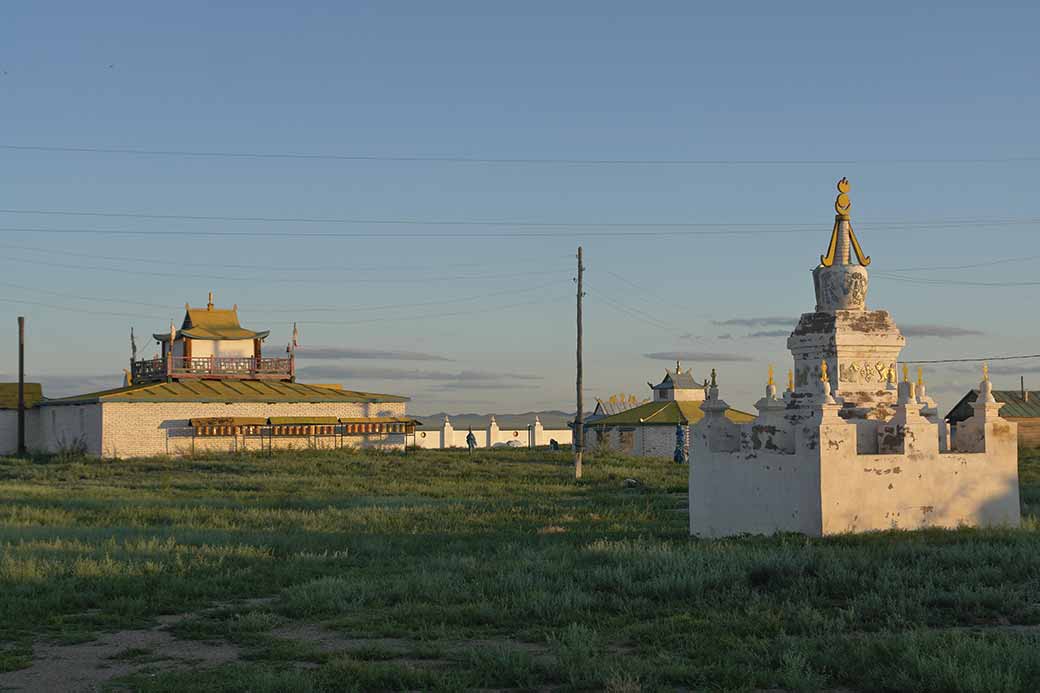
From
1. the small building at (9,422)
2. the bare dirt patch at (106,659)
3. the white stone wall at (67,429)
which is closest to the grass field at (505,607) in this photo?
the bare dirt patch at (106,659)

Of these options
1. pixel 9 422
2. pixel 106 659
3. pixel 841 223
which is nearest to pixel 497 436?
pixel 9 422

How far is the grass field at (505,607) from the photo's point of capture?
382 inches

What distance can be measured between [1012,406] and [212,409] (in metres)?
47.0

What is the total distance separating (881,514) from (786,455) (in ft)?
5.94

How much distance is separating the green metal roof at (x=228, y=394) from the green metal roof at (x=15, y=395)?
1.96 m

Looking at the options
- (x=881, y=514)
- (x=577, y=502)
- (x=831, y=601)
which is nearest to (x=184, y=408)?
(x=577, y=502)

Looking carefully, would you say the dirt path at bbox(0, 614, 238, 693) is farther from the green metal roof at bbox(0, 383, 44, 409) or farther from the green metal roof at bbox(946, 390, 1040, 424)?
the green metal roof at bbox(946, 390, 1040, 424)

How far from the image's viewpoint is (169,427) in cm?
5197

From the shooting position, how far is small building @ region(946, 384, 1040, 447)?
2657 inches

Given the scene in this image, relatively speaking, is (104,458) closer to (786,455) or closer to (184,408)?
(184,408)

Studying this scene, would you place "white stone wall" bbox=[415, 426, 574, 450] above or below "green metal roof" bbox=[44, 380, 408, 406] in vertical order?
below

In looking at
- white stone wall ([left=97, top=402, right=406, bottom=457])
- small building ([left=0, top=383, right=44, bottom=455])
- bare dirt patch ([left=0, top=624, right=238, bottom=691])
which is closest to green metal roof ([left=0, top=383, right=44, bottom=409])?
small building ([left=0, top=383, right=44, bottom=455])

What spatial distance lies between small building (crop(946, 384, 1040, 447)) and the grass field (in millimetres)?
50441

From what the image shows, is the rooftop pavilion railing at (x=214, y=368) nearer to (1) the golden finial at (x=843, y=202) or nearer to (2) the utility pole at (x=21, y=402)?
(2) the utility pole at (x=21, y=402)
